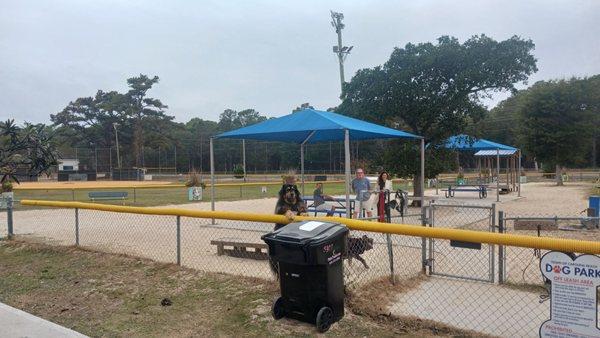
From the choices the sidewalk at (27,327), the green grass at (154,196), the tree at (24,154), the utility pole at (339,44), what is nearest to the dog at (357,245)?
the sidewalk at (27,327)

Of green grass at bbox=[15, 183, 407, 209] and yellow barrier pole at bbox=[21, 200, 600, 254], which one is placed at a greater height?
yellow barrier pole at bbox=[21, 200, 600, 254]

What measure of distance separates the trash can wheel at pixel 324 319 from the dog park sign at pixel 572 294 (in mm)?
1683

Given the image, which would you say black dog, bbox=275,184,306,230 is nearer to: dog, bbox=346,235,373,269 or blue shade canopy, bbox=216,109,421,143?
dog, bbox=346,235,373,269

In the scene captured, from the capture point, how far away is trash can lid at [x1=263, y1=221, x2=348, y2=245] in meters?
4.23

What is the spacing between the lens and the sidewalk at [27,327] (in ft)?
15.9

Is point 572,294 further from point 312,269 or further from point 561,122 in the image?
point 561,122

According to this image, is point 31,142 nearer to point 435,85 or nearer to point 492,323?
point 492,323

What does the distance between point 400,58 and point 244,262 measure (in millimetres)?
12641

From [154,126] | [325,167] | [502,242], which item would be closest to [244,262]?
[502,242]

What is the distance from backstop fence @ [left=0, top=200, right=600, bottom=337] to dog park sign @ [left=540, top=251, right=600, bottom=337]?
4.3 inches

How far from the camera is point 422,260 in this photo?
6.77m

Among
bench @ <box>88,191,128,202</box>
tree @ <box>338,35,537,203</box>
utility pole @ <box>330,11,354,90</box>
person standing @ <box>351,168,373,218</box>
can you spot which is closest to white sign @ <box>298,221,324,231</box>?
person standing @ <box>351,168,373,218</box>

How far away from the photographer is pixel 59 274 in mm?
7316

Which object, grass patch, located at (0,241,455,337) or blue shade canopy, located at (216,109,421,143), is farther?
blue shade canopy, located at (216,109,421,143)
